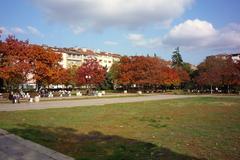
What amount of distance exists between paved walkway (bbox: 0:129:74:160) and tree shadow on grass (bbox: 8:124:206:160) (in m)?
0.40

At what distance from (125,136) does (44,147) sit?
133 inches

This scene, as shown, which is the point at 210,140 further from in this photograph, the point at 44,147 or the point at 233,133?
the point at 44,147

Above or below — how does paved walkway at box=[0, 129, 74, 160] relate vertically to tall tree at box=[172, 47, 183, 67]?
below

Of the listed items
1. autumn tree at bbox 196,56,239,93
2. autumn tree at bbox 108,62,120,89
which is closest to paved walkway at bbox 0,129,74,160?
autumn tree at bbox 196,56,239,93

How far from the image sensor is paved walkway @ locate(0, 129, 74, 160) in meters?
8.30

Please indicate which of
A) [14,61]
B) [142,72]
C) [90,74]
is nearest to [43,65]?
[14,61]

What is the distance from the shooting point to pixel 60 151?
923 cm

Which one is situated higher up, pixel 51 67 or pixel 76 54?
pixel 76 54

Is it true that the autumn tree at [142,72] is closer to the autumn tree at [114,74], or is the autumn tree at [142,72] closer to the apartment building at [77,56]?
the autumn tree at [114,74]

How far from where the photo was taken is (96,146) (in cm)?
1001

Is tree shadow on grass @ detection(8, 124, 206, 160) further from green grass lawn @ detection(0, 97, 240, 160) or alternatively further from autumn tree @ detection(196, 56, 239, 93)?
autumn tree @ detection(196, 56, 239, 93)

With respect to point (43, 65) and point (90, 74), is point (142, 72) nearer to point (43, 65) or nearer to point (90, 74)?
point (90, 74)

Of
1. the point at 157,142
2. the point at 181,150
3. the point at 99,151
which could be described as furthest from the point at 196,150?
the point at 99,151

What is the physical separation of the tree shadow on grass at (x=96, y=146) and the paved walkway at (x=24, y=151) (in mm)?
395
